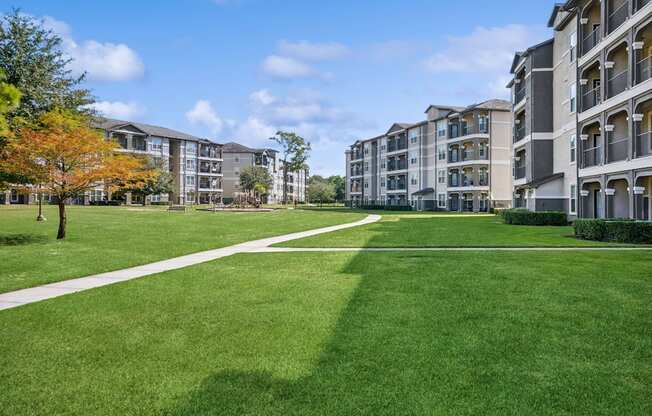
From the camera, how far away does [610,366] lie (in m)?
5.18

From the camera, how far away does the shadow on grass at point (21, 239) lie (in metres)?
18.1

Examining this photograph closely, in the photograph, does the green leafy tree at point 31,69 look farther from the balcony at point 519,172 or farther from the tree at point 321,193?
the tree at point 321,193

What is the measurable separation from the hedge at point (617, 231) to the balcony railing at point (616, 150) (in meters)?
6.72

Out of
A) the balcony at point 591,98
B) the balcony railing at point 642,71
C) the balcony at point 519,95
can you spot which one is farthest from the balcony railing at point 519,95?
the balcony railing at point 642,71

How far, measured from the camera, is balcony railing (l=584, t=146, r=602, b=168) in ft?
88.1

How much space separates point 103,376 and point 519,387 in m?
4.46

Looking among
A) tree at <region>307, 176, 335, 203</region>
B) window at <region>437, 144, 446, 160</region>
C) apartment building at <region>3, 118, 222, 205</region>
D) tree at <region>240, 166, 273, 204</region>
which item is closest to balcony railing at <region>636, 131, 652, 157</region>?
window at <region>437, 144, 446, 160</region>

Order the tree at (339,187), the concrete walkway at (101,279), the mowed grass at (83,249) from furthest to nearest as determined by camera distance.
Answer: the tree at (339,187), the mowed grass at (83,249), the concrete walkway at (101,279)

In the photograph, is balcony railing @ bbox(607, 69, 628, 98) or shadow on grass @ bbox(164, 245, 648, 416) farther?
balcony railing @ bbox(607, 69, 628, 98)

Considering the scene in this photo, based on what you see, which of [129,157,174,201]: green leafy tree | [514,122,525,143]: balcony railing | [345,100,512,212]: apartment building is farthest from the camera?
[129,157,174,201]: green leafy tree

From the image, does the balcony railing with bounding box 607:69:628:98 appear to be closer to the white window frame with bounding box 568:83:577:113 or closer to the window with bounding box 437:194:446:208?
the white window frame with bounding box 568:83:577:113

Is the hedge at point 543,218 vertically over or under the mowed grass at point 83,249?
over

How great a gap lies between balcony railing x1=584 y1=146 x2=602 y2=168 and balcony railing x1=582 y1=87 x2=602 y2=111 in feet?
8.73

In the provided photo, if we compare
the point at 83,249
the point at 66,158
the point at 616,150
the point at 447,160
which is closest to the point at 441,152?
the point at 447,160
